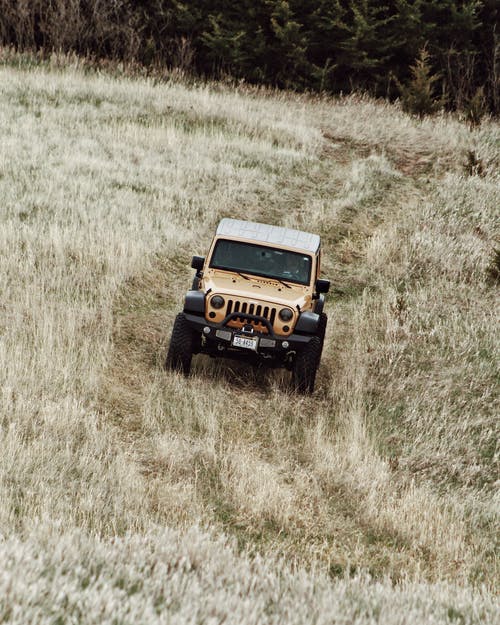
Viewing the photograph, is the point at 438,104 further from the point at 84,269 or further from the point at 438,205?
the point at 84,269

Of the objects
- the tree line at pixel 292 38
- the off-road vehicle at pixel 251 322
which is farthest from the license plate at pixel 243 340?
the tree line at pixel 292 38

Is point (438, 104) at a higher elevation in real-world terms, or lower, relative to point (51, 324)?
higher

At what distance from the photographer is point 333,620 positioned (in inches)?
149

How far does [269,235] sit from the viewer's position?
984cm

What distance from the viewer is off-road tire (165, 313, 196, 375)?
8.71 metres

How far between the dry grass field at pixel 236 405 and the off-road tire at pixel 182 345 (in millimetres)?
270

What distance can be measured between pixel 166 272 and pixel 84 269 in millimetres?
1483

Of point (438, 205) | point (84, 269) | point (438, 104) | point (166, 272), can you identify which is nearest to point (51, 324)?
point (84, 269)

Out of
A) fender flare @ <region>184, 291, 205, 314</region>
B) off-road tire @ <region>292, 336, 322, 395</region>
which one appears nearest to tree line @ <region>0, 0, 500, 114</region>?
fender flare @ <region>184, 291, 205, 314</region>

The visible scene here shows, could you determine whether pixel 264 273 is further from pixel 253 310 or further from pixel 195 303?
pixel 195 303

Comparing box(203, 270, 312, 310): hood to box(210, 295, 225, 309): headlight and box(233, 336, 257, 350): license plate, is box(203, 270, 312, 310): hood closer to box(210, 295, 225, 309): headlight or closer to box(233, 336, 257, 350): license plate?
box(210, 295, 225, 309): headlight

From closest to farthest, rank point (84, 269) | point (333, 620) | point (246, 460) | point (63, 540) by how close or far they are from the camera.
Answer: point (333, 620) → point (63, 540) → point (246, 460) → point (84, 269)

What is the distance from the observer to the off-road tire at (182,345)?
8.71 metres

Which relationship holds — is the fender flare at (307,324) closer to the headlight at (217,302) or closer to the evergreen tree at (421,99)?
the headlight at (217,302)
